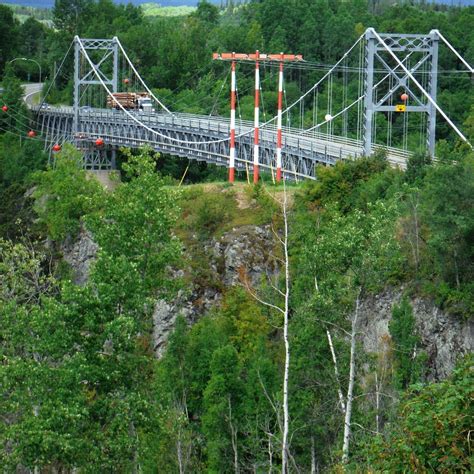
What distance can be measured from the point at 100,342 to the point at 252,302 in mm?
13368

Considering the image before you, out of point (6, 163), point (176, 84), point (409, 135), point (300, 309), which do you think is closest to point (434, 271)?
point (300, 309)

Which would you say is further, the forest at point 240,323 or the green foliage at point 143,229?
the green foliage at point 143,229

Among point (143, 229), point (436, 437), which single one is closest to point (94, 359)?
point (143, 229)

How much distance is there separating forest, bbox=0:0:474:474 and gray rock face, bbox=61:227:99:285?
0.39ft

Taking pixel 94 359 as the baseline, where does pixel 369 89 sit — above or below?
above

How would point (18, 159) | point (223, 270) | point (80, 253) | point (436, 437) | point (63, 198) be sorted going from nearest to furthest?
point (436, 437) → point (223, 270) → point (80, 253) → point (63, 198) → point (18, 159)

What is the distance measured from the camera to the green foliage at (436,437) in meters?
15.7

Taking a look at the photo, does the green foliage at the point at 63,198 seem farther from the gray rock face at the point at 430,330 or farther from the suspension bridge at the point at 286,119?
the gray rock face at the point at 430,330

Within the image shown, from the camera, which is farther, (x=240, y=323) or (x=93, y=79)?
(x=93, y=79)

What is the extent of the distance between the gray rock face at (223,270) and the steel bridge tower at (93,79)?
22.4 metres

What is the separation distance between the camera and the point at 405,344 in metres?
32.9

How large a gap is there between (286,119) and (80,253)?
763 inches

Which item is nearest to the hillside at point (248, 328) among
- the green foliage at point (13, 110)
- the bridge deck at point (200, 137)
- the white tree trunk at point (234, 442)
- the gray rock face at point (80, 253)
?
the white tree trunk at point (234, 442)

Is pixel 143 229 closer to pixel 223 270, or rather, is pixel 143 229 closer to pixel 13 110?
pixel 223 270
